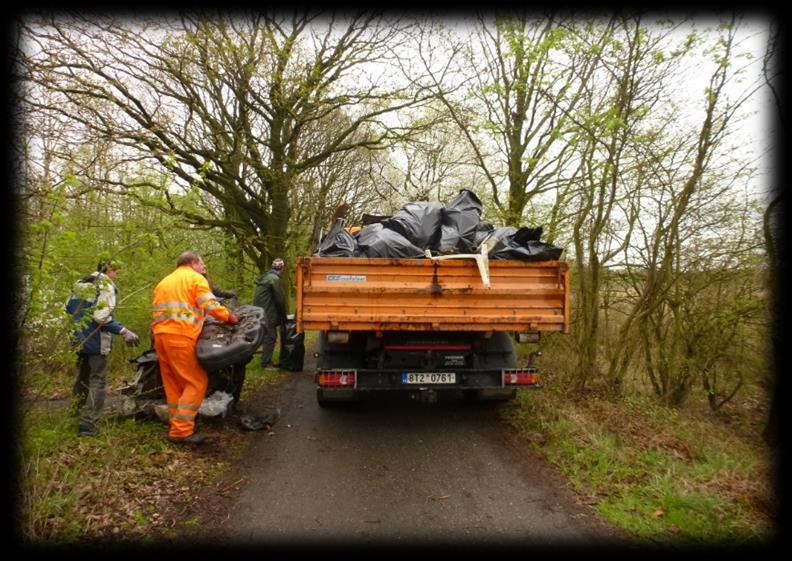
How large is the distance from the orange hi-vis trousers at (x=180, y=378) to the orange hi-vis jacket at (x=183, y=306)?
77 millimetres

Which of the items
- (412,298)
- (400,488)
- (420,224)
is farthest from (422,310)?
(400,488)

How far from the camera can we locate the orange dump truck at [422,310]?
3.84 m

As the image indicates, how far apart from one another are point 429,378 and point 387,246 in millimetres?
1360

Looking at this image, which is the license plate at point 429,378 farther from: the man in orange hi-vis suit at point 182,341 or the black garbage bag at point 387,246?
the man in orange hi-vis suit at point 182,341

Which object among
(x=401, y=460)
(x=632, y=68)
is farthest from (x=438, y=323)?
(x=632, y=68)

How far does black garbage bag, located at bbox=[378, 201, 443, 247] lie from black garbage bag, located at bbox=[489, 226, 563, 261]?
0.64 metres

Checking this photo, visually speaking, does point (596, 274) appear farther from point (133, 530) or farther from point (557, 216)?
point (133, 530)

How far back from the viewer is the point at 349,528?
2586mm

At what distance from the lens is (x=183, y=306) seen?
3.58m

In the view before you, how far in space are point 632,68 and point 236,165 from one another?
286 inches

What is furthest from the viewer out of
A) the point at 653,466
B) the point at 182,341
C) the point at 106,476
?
the point at 182,341

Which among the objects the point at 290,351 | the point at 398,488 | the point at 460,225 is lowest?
the point at 398,488

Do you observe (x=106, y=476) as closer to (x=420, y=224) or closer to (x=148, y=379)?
(x=148, y=379)

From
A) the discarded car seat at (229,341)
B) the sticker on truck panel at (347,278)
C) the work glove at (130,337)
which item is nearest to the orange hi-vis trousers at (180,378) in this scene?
the discarded car seat at (229,341)
